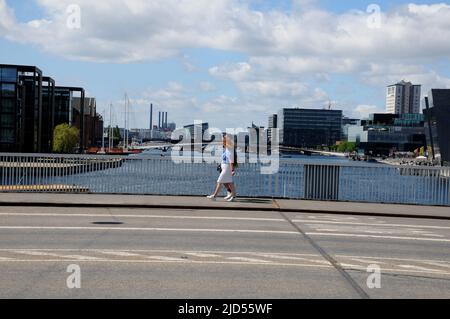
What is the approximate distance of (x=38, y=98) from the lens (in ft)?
339

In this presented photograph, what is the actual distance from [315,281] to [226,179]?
1011 cm

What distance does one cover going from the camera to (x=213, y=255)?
9.99 meters

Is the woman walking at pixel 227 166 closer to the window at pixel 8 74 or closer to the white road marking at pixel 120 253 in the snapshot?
the white road marking at pixel 120 253

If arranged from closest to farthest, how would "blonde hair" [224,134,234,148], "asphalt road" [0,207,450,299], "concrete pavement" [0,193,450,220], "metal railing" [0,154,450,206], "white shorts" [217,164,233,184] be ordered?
"asphalt road" [0,207,450,299] → "concrete pavement" [0,193,450,220] → "white shorts" [217,164,233,184] → "blonde hair" [224,134,234,148] → "metal railing" [0,154,450,206]

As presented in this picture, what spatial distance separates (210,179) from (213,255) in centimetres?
1071

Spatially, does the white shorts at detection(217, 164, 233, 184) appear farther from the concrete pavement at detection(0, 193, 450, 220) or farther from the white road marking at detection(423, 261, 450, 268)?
the white road marking at detection(423, 261, 450, 268)

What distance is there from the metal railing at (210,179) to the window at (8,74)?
74713mm

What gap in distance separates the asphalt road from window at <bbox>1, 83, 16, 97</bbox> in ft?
260

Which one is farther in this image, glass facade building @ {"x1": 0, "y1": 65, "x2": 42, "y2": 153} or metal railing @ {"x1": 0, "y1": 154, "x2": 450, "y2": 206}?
glass facade building @ {"x1": 0, "y1": 65, "x2": 42, "y2": 153}

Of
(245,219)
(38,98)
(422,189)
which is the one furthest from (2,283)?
(38,98)

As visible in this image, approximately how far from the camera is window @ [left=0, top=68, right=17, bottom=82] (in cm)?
8981

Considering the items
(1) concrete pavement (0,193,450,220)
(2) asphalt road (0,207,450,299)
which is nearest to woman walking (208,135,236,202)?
(1) concrete pavement (0,193,450,220)

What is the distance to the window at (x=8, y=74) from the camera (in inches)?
3536
